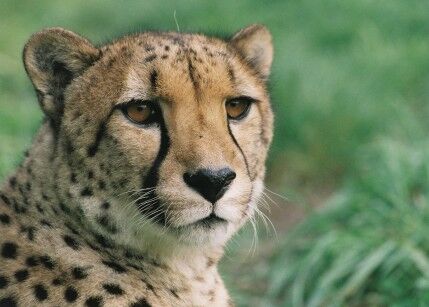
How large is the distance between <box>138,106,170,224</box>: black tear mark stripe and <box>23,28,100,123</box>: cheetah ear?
35 centimetres

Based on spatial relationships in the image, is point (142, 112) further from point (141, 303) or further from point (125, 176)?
point (141, 303)

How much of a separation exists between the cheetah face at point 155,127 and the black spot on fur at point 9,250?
0.24 metres

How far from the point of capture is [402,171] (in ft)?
16.4

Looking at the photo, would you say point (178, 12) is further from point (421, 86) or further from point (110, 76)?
point (110, 76)

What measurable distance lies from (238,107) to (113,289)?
0.69 meters

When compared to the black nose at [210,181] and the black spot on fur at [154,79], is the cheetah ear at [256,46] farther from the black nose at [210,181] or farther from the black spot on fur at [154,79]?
the black nose at [210,181]

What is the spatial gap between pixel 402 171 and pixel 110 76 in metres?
2.42

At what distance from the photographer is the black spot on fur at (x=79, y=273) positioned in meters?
2.85

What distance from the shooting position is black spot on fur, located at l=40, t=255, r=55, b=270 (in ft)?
9.36

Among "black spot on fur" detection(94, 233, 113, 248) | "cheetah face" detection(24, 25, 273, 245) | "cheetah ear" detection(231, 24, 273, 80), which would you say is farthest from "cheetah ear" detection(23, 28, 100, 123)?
"cheetah ear" detection(231, 24, 273, 80)

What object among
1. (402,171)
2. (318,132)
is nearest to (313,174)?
(318,132)

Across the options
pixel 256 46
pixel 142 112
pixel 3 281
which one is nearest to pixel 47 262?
pixel 3 281

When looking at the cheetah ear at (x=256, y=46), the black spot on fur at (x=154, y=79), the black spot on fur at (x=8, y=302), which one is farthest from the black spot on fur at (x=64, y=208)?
the cheetah ear at (x=256, y=46)

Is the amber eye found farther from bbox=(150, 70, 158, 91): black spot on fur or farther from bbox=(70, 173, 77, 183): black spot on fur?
bbox=(70, 173, 77, 183): black spot on fur
